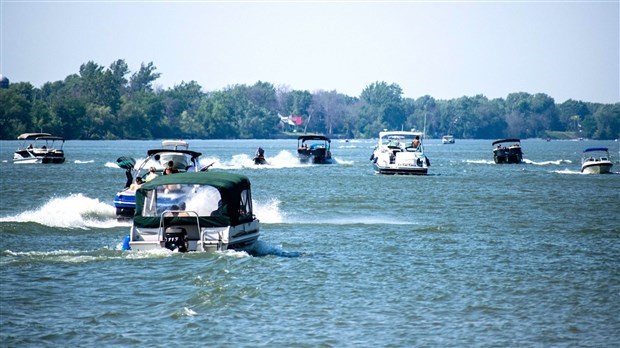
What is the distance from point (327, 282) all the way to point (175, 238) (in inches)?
170

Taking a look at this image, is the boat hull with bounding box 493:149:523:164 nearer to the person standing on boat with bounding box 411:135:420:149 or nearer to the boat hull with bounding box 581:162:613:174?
the boat hull with bounding box 581:162:613:174

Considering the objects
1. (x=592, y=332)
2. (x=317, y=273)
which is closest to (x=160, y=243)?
(x=317, y=273)

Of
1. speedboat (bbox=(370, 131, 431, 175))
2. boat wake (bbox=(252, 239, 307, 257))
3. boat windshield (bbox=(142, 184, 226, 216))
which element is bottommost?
boat wake (bbox=(252, 239, 307, 257))

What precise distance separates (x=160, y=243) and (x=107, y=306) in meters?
5.24

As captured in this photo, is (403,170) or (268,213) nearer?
(268,213)

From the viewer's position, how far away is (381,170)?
252 ft

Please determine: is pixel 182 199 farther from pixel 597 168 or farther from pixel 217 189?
pixel 597 168

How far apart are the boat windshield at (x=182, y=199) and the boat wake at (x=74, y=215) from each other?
967 centimetres

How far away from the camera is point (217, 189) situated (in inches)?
1092

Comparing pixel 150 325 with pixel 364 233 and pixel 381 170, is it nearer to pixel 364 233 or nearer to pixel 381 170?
pixel 364 233

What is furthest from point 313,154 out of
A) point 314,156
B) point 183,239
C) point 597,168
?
point 183,239

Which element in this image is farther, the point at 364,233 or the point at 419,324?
the point at 364,233

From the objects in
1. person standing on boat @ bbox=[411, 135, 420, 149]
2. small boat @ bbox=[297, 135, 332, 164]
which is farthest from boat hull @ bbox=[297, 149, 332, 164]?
person standing on boat @ bbox=[411, 135, 420, 149]

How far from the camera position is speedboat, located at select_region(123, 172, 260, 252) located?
26.7m
